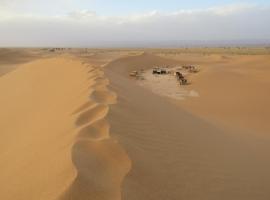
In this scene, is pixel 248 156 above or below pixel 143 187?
below

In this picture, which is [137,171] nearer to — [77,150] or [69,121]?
[77,150]

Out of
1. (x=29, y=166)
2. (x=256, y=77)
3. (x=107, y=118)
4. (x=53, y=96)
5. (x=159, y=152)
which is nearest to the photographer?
(x=29, y=166)

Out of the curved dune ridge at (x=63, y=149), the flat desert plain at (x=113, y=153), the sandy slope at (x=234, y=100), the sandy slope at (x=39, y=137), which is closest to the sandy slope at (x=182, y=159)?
the flat desert plain at (x=113, y=153)

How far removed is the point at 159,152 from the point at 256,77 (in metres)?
12.8

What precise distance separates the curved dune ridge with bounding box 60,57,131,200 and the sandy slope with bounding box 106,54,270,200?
8 centimetres

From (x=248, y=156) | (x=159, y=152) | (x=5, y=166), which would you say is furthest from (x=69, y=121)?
(x=248, y=156)

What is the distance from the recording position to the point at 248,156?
4.05 meters

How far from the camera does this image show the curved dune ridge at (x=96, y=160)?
2.27 metres

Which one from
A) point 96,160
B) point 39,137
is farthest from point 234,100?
point 96,160

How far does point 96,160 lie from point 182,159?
89cm

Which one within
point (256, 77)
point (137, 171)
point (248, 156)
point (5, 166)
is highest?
point (137, 171)

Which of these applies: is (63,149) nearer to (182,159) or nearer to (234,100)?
(182,159)

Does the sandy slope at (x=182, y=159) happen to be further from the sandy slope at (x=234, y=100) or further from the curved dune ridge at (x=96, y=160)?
the sandy slope at (x=234, y=100)

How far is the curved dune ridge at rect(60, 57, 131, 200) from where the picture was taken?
2.27 metres
